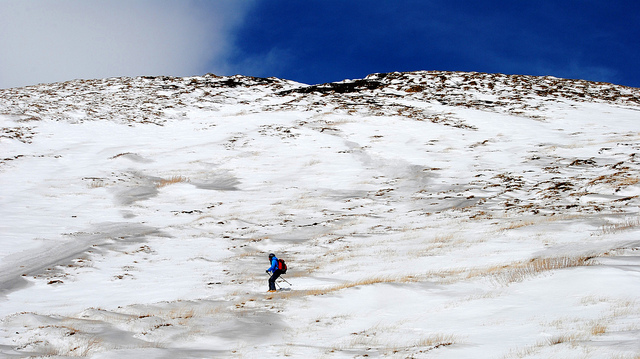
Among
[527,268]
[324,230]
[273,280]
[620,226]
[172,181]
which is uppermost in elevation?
[172,181]

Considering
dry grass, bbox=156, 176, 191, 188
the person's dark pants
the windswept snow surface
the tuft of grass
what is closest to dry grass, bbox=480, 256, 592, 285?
the windswept snow surface

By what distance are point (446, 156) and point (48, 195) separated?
2388cm

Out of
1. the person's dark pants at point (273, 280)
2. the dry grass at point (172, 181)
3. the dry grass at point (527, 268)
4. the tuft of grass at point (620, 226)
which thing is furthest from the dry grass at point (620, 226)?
the dry grass at point (172, 181)

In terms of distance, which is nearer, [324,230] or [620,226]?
[620,226]

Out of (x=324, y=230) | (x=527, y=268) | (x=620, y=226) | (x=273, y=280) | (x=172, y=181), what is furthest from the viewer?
(x=172, y=181)

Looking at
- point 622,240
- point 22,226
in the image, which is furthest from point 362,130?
point 622,240

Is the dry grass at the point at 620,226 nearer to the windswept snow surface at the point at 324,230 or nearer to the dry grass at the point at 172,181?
the windswept snow surface at the point at 324,230

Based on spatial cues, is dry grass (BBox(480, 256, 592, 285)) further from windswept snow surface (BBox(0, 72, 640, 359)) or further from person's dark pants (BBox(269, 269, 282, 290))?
person's dark pants (BBox(269, 269, 282, 290))

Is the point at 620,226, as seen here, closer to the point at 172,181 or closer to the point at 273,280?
the point at 273,280

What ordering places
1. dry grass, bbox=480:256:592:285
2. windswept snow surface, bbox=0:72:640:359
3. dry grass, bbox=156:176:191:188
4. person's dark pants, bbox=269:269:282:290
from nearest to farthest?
windswept snow surface, bbox=0:72:640:359 → dry grass, bbox=480:256:592:285 → person's dark pants, bbox=269:269:282:290 → dry grass, bbox=156:176:191:188

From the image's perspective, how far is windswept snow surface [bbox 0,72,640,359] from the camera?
7684 millimetres

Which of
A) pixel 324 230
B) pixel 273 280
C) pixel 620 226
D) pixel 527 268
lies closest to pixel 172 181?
pixel 324 230

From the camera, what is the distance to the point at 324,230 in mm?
19031

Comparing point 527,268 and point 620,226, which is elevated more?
point 620,226
